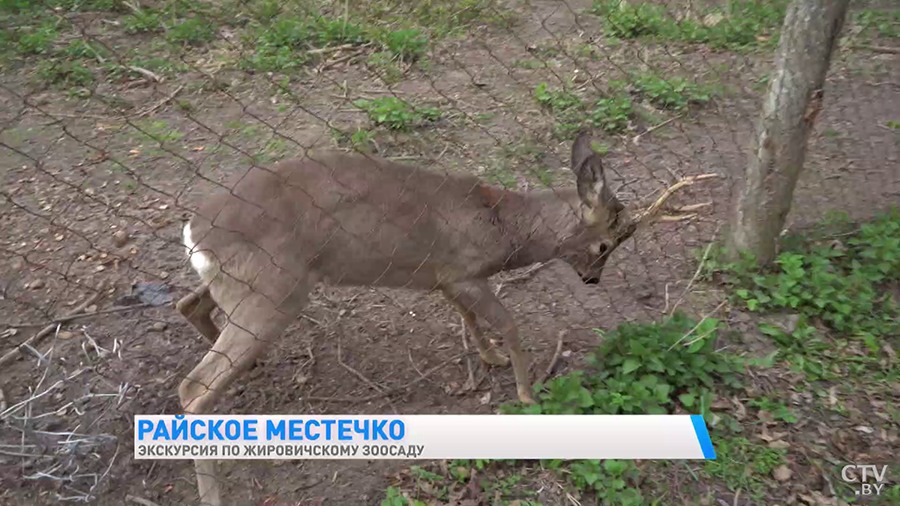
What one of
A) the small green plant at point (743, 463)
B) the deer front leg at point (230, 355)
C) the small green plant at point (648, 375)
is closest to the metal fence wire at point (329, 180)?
the deer front leg at point (230, 355)

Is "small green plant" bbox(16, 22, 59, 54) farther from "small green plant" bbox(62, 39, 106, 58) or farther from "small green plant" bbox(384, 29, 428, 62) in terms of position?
"small green plant" bbox(384, 29, 428, 62)

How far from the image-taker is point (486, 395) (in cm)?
358

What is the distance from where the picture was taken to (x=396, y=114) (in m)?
5.50

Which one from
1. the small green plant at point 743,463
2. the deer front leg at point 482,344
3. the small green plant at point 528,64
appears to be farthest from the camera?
the small green plant at point 528,64

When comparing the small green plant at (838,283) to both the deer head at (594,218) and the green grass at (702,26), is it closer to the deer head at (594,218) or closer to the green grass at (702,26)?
the deer head at (594,218)

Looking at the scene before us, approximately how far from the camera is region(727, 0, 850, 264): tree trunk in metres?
3.51

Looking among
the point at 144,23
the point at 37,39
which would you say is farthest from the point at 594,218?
the point at 37,39

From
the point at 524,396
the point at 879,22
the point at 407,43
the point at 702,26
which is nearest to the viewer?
the point at 524,396

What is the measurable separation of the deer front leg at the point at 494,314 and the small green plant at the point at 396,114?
7.44 ft

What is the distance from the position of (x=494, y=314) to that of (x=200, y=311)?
1530 millimetres

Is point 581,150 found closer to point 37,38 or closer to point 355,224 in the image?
point 355,224

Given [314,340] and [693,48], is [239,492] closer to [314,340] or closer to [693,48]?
[314,340]

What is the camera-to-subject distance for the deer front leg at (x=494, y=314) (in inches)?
136

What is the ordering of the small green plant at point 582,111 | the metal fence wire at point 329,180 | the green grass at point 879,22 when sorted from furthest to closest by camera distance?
the green grass at point 879,22
the small green plant at point 582,111
the metal fence wire at point 329,180
